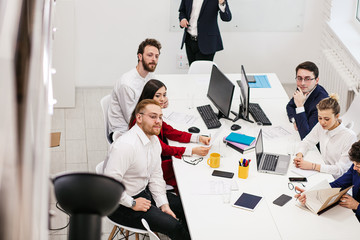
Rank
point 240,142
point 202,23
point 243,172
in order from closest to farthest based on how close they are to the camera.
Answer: point 243,172 < point 240,142 < point 202,23

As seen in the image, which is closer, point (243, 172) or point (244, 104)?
point (243, 172)

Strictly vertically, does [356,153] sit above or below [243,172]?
above

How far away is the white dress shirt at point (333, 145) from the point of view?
12.4 feet

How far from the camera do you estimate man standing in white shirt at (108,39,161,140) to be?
448 centimetres

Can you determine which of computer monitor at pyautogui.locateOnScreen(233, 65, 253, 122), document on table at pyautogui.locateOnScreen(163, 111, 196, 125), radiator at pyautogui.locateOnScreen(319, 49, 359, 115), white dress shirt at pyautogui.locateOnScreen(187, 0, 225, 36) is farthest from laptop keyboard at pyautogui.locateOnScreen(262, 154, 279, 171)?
white dress shirt at pyautogui.locateOnScreen(187, 0, 225, 36)

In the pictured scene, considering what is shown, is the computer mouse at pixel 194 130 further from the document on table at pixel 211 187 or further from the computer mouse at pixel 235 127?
the document on table at pixel 211 187

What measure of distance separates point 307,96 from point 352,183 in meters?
1.24

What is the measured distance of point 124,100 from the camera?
4.49m

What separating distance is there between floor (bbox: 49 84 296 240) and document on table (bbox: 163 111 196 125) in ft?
3.31

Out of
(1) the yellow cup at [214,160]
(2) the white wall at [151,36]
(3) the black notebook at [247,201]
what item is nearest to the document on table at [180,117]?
(1) the yellow cup at [214,160]

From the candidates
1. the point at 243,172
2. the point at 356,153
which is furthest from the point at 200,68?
the point at 356,153

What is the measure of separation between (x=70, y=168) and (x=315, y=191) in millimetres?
2714

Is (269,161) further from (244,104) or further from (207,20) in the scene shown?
(207,20)

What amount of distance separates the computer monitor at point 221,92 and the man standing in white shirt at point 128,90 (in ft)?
2.00
